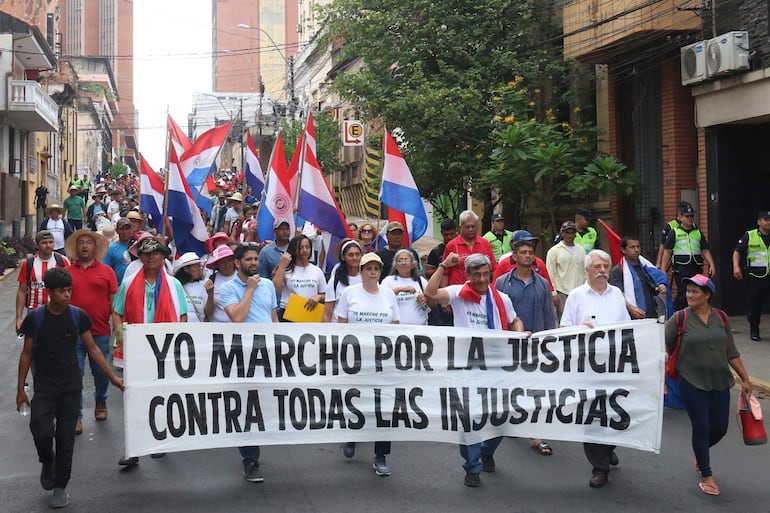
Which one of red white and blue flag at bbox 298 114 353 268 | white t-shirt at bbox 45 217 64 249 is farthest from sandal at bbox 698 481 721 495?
white t-shirt at bbox 45 217 64 249

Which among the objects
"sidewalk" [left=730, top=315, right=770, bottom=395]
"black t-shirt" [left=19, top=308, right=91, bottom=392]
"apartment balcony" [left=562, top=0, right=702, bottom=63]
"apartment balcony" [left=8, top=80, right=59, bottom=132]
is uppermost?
"apartment balcony" [left=8, top=80, right=59, bottom=132]

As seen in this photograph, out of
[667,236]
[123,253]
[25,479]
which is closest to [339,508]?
[25,479]

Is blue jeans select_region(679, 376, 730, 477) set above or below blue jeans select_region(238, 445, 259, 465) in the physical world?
above

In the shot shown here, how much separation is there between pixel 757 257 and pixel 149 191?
8631 millimetres

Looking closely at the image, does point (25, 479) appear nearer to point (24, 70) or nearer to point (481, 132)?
point (481, 132)

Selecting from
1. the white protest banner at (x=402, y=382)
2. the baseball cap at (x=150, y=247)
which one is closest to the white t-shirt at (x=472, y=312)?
the white protest banner at (x=402, y=382)

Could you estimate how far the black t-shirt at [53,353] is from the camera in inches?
244

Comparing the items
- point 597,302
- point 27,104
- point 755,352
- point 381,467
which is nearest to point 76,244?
point 381,467

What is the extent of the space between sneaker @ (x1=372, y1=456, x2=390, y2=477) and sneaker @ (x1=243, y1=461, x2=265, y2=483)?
2.69 feet

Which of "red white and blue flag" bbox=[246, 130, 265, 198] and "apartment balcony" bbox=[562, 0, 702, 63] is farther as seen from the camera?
"red white and blue flag" bbox=[246, 130, 265, 198]

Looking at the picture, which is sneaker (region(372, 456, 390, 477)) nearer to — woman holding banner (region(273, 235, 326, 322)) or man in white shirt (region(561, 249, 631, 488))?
man in white shirt (region(561, 249, 631, 488))

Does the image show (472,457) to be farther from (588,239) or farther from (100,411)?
(588,239)

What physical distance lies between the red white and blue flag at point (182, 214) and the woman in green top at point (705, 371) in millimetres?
7036

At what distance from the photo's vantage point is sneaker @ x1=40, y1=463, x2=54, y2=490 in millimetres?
6207
